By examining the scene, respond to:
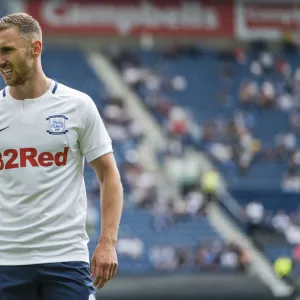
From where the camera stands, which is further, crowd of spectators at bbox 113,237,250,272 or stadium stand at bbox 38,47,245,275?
stadium stand at bbox 38,47,245,275

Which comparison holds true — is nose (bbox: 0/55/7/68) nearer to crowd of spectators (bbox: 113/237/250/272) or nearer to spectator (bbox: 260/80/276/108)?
crowd of spectators (bbox: 113/237/250/272)

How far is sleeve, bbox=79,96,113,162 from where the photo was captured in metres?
3.98

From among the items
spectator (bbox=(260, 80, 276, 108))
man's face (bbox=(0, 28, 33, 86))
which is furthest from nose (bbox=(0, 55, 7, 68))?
spectator (bbox=(260, 80, 276, 108))

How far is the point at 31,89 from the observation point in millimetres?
3963

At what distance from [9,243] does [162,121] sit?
1993 centimetres

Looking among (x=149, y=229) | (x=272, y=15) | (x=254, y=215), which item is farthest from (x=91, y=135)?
(x=272, y=15)

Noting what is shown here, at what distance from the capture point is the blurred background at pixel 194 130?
1764 cm

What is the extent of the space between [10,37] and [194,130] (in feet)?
64.4

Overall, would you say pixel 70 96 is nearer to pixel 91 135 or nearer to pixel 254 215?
pixel 91 135

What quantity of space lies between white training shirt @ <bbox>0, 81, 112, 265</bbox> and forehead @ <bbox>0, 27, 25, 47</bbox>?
259mm

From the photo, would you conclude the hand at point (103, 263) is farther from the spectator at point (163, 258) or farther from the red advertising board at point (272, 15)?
the red advertising board at point (272, 15)

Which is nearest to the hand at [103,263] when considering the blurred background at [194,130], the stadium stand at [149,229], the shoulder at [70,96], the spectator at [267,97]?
the shoulder at [70,96]

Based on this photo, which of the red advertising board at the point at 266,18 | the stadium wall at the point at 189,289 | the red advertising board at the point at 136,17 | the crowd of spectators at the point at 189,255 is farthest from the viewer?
the red advertising board at the point at 266,18

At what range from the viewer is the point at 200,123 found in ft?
78.3
